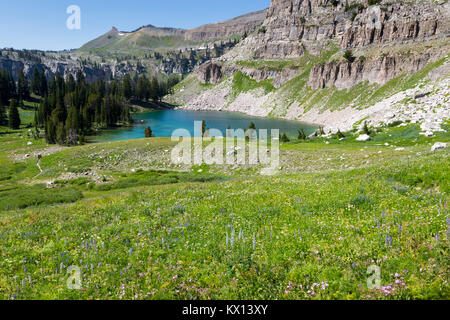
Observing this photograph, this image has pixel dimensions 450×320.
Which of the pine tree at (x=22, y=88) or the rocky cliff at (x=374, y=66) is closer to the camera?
the rocky cliff at (x=374, y=66)

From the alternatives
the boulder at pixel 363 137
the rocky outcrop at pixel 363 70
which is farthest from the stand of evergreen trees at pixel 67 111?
the rocky outcrop at pixel 363 70

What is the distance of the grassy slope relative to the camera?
6.68 meters

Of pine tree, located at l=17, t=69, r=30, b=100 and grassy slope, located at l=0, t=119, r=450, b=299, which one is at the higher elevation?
pine tree, located at l=17, t=69, r=30, b=100

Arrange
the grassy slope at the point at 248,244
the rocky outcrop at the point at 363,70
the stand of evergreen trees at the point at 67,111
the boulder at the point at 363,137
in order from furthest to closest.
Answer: the rocky outcrop at the point at 363,70 → the stand of evergreen trees at the point at 67,111 → the boulder at the point at 363,137 → the grassy slope at the point at 248,244

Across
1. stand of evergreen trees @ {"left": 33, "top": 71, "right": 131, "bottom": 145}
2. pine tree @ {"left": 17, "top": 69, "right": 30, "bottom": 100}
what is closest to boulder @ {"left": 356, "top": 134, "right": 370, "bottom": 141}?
stand of evergreen trees @ {"left": 33, "top": 71, "right": 131, "bottom": 145}

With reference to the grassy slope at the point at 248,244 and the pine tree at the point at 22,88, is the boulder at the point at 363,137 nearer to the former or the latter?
the grassy slope at the point at 248,244

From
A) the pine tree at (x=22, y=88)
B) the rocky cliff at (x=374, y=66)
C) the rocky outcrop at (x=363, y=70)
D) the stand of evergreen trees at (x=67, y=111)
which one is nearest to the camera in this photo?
the stand of evergreen trees at (x=67, y=111)

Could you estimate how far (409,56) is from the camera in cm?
11312

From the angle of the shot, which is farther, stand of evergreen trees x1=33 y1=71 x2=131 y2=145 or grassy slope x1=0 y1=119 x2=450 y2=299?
stand of evergreen trees x1=33 y1=71 x2=131 y2=145

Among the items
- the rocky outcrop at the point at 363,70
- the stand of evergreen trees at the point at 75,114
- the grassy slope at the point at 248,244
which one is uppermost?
the rocky outcrop at the point at 363,70

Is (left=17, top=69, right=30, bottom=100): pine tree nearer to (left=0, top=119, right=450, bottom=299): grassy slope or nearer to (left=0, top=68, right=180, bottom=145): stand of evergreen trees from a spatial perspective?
(left=0, top=68, right=180, bottom=145): stand of evergreen trees

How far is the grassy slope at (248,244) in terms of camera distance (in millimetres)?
6676
